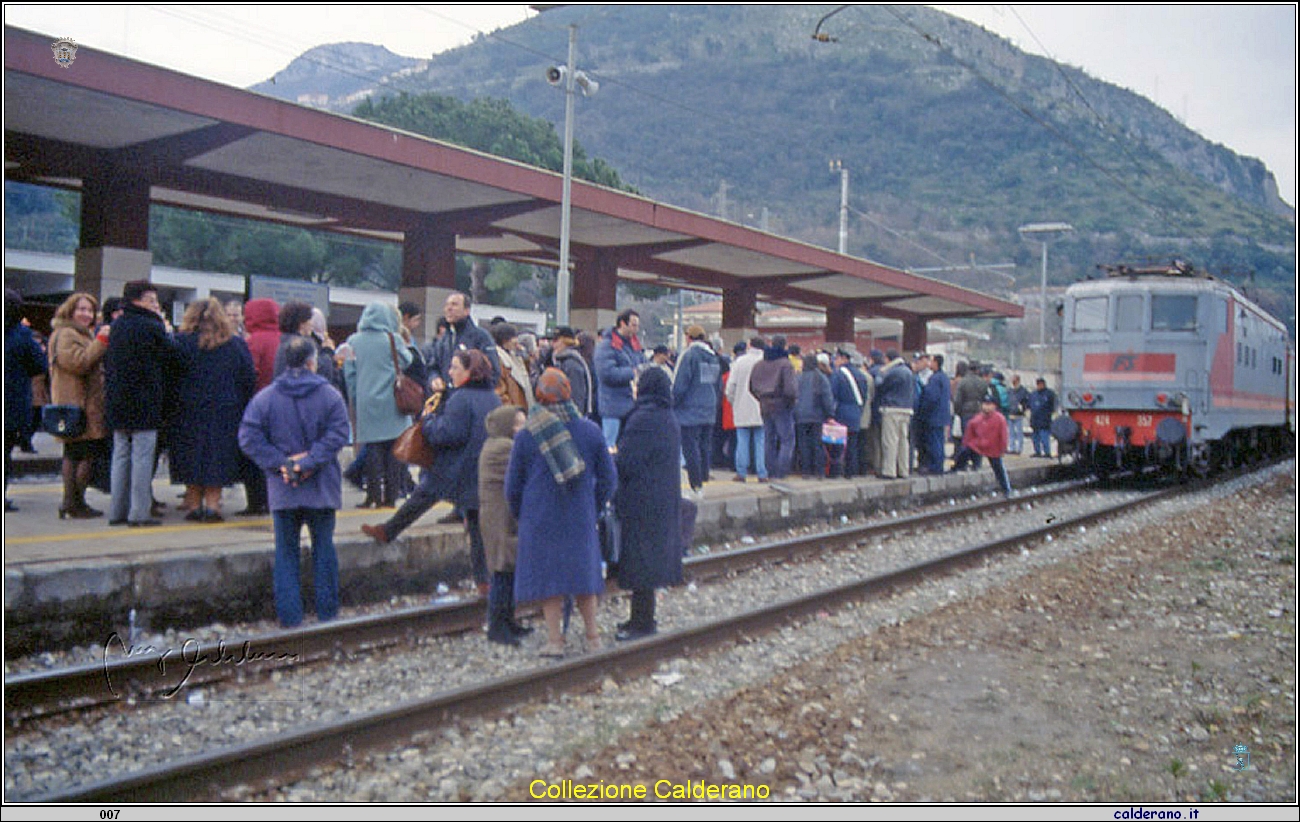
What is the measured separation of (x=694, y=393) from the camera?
454 inches

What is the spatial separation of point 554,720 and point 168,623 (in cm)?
287

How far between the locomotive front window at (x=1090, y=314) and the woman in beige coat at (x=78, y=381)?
16.1 m

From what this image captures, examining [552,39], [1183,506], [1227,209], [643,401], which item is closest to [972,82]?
[552,39]

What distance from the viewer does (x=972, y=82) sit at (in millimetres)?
134375

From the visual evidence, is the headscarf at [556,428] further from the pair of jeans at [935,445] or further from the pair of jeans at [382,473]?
the pair of jeans at [935,445]

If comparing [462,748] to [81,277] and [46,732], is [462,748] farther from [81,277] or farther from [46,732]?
Result: [81,277]

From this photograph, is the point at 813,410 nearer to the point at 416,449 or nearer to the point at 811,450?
the point at 811,450

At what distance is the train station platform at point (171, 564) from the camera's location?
6305mm

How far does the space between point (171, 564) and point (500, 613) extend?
2.09 metres

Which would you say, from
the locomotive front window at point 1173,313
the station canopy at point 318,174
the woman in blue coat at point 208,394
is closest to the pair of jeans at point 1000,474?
the locomotive front window at point 1173,313

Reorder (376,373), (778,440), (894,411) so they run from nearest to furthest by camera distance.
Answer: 1. (376,373)
2. (778,440)
3. (894,411)

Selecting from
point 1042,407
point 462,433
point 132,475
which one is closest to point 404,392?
point 462,433

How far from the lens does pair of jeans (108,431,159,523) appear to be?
7.88m

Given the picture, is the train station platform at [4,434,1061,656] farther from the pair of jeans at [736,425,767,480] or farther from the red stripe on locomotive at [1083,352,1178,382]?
the red stripe on locomotive at [1083,352,1178,382]
